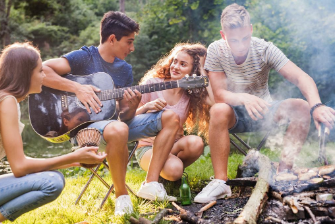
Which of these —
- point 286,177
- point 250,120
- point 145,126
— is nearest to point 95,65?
point 145,126

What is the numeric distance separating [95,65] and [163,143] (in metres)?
1.05

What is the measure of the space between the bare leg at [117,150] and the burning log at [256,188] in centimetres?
115

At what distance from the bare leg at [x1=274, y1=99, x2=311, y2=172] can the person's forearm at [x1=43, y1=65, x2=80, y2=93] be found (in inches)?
78.4

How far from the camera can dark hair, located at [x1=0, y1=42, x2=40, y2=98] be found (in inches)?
91.4

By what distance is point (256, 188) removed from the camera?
266 centimetres

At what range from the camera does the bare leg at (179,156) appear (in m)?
3.52

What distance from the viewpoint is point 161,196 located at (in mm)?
3199

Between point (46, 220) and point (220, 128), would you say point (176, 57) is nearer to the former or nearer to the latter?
point (220, 128)

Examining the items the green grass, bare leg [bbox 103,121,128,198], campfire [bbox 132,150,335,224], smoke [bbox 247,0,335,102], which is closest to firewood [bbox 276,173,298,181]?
campfire [bbox 132,150,335,224]

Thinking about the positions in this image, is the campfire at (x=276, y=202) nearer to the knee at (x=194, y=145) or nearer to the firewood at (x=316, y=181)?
the firewood at (x=316, y=181)

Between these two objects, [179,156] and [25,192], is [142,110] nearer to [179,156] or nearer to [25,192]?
[179,156]

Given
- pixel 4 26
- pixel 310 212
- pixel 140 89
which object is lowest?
pixel 310 212

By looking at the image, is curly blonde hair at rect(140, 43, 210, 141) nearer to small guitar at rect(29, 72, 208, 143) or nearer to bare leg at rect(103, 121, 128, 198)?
small guitar at rect(29, 72, 208, 143)

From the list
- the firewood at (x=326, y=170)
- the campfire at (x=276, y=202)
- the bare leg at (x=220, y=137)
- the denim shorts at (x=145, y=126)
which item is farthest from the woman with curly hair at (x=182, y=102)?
the firewood at (x=326, y=170)
